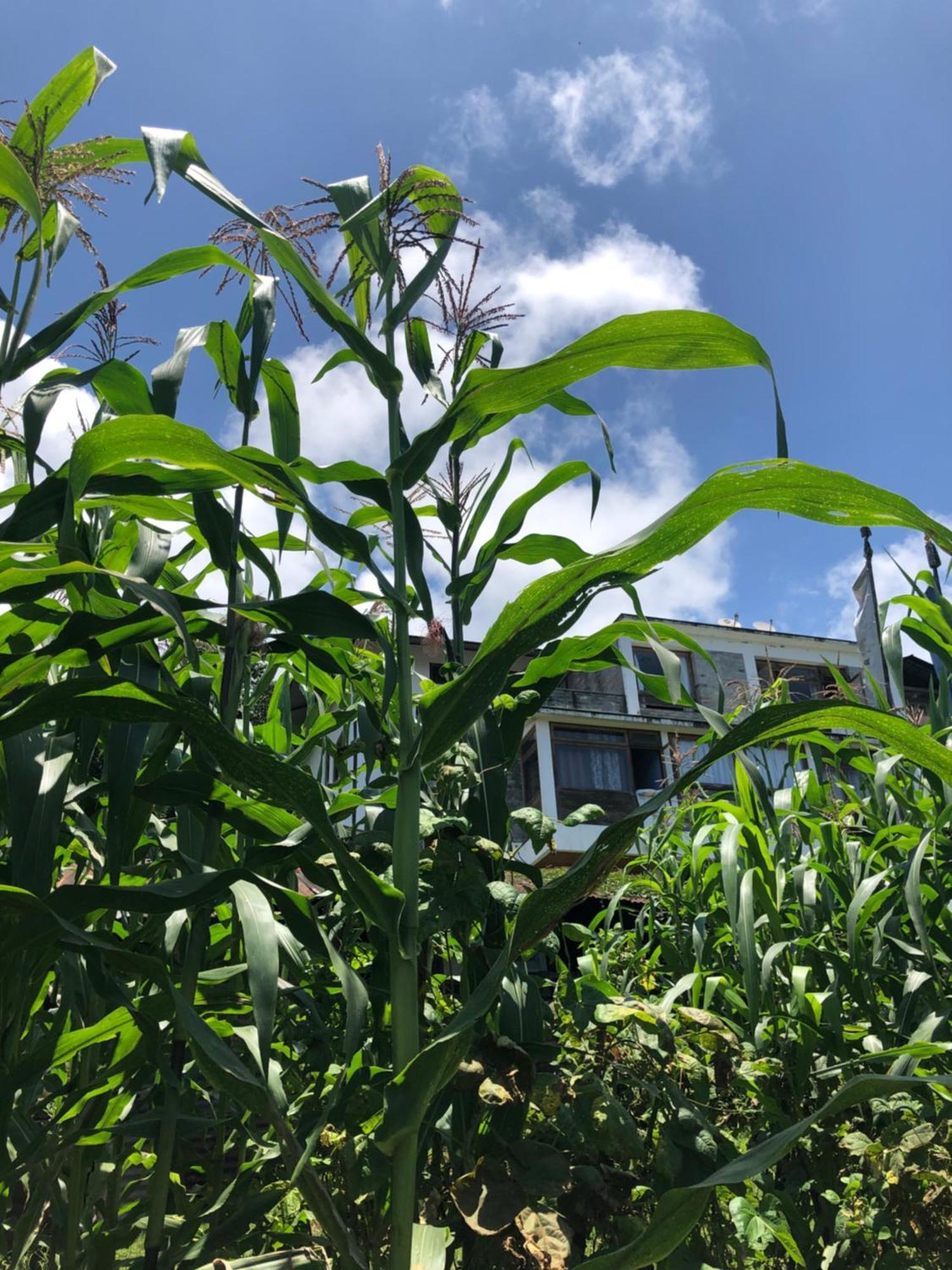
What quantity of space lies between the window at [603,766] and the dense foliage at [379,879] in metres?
16.1

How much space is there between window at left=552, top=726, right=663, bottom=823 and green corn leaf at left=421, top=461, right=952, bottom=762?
16664mm

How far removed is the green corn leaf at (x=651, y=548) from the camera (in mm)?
799

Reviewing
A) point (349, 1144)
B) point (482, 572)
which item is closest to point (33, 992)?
point (349, 1144)

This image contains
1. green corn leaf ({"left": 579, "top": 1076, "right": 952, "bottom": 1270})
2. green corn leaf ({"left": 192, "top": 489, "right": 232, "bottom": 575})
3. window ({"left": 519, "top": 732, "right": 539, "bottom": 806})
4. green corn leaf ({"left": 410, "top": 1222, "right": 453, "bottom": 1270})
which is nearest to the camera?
green corn leaf ({"left": 579, "top": 1076, "right": 952, "bottom": 1270})

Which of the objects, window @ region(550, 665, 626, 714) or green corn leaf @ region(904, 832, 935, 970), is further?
window @ region(550, 665, 626, 714)

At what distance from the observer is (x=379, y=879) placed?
83 cm

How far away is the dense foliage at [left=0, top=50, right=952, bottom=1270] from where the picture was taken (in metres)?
0.82

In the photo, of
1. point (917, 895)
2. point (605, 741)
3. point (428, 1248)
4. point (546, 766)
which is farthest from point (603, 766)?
point (428, 1248)

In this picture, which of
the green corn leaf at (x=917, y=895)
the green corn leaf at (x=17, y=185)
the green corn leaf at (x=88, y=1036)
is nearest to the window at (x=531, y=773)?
the green corn leaf at (x=917, y=895)

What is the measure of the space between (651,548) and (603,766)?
1769 centimetres

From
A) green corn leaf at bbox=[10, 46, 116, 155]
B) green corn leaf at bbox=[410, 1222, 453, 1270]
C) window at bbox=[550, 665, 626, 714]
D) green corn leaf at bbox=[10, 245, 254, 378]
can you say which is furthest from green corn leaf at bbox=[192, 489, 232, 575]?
window at bbox=[550, 665, 626, 714]

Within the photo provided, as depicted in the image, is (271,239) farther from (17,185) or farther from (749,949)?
(749,949)

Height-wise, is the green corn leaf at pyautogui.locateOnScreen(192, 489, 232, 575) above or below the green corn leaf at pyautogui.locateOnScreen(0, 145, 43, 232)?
below

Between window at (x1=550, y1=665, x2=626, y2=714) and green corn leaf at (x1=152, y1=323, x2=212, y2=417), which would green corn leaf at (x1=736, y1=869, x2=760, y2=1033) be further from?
window at (x1=550, y1=665, x2=626, y2=714)
